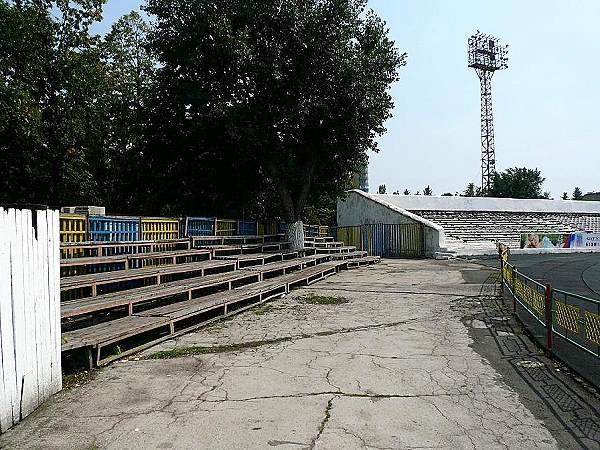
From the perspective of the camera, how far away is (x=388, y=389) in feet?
18.7

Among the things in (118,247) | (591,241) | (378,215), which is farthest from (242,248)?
(591,241)

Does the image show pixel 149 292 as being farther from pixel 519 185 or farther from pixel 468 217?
pixel 519 185

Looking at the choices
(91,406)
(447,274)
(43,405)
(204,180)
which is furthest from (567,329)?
(204,180)

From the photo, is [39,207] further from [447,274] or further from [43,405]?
[447,274]

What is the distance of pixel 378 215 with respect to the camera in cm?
3522

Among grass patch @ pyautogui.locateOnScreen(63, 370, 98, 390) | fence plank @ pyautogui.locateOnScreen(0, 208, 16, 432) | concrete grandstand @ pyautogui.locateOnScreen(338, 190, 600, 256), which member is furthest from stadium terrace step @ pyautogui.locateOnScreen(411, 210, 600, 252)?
fence plank @ pyautogui.locateOnScreen(0, 208, 16, 432)

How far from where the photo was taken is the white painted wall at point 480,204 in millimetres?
38737

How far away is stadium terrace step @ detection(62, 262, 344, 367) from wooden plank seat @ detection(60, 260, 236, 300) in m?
0.85

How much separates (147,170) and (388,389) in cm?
1708

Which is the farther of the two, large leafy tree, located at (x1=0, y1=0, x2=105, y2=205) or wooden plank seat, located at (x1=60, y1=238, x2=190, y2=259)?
large leafy tree, located at (x1=0, y1=0, x2=105, y2=205)

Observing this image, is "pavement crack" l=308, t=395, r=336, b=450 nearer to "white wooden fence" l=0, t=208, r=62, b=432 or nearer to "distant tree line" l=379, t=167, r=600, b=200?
"white wooden fence" l=0, t=208, r=62, b=432

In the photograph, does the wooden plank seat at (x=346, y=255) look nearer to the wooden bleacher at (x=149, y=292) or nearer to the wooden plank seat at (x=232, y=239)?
the wooden plank seat at (x=232, y=239)

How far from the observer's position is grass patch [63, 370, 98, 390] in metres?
5.85

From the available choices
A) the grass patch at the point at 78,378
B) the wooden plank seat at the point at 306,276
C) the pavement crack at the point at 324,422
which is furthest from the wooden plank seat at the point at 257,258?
the pavement crack at the point at 324,422
